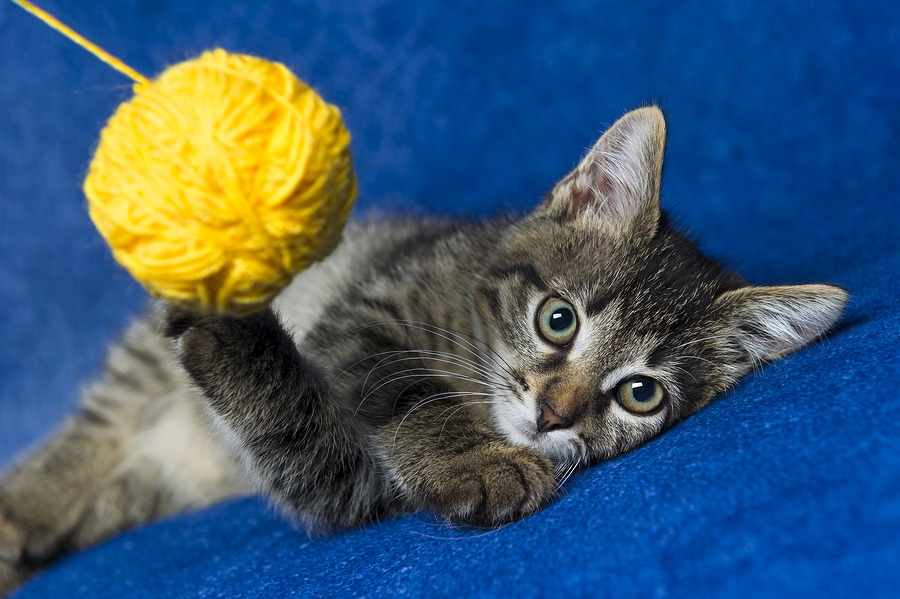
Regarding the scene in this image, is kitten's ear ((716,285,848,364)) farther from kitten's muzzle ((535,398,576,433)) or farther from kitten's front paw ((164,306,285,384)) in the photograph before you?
kitten's front paw ((164,306,285,384))

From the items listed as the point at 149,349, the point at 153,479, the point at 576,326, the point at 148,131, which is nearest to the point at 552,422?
the point at 576,326

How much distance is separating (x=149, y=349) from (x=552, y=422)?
1.01 meters

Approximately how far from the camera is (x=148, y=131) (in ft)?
2.20

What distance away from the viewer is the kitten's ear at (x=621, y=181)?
Answer: 1120mm

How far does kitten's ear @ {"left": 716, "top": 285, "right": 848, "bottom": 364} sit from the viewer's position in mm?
1052

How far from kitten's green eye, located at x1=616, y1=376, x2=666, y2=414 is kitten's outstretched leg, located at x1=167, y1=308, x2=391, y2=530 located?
34 cm

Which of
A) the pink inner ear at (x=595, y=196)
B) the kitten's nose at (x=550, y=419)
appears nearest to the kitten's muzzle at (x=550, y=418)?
the kitten's nose at (x=550, y=419)

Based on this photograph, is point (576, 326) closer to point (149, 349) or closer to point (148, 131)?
point (148, 131)

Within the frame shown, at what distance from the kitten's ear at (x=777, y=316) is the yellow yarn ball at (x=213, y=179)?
25.5 inches

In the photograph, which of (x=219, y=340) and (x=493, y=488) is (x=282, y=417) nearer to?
(x=219, y=340)

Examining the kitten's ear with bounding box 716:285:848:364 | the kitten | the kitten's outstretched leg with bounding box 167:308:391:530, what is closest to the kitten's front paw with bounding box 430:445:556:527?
the kitten

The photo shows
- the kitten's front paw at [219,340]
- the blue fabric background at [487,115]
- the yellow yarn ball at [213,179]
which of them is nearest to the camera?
the yellow yarn ball at [213,179]

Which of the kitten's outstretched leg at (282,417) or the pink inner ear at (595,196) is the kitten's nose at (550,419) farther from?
the pink inner ear at (595,196)

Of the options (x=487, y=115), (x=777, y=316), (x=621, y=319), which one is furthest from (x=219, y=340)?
(x=487, y=115)
